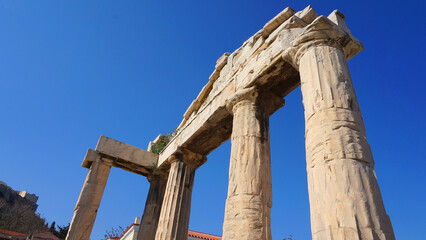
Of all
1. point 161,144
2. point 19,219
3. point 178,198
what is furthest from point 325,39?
point 19,219

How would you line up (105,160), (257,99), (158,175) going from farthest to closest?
1. (158,175)
2. (105,160)
3. (257,99)

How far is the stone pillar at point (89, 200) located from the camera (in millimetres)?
10091

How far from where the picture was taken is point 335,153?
3.95 meters

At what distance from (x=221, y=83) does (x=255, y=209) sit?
512 centimetres

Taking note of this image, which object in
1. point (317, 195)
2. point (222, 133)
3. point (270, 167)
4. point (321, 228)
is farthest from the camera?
point (222, 133)

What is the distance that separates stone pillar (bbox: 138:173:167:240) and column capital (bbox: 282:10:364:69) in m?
8.73

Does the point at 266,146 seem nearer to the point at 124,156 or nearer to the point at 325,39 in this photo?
the point at 325,39

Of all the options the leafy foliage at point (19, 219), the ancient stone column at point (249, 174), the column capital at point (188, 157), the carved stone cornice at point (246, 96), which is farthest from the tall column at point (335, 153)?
the leafy foliage at point (19, 219)

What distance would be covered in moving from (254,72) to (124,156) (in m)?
7.37

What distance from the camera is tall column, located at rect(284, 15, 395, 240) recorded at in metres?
3.37

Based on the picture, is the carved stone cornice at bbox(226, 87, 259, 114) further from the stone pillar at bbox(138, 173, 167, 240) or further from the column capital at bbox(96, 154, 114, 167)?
the column capital at bbox(96, 154, 114, 167)

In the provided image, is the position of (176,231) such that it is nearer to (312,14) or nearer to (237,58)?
(237,58)

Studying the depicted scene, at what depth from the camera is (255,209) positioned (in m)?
5.71

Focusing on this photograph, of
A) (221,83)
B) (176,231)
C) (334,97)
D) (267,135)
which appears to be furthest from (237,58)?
(176,231)
